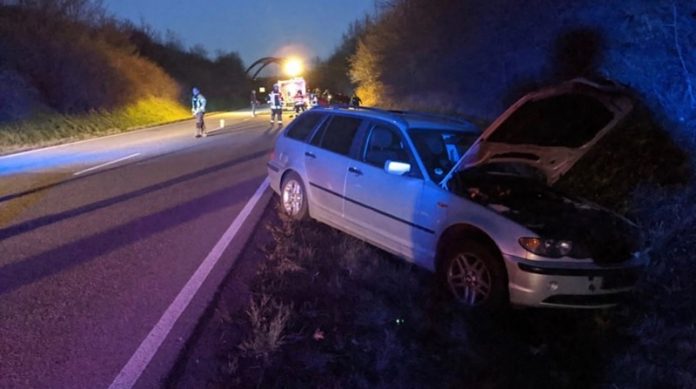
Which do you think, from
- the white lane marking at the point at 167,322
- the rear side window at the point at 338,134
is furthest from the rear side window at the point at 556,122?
the white lane marking at the point at 167,322

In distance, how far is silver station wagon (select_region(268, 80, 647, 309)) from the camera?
4359 mm

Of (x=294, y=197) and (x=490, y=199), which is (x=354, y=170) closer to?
(x=294, y=197)

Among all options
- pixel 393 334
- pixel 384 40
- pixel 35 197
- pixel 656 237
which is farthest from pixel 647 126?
pixel 384 40

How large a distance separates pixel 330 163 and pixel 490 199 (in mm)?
2240

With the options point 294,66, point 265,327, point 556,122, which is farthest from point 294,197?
point 294,66

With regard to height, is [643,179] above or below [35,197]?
above

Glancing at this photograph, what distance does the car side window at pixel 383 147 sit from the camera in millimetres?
5727

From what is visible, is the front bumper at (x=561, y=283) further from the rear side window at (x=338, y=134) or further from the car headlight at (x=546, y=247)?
the rear side window at (x=338, y=134)

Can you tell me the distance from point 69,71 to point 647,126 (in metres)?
30.9

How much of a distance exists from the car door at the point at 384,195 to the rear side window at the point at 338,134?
0.28m

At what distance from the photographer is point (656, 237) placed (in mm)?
5438

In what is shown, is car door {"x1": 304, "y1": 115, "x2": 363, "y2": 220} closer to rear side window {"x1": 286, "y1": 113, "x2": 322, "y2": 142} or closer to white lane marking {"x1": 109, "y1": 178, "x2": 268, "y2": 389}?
rear side window {"x1": 286, "y1": 113, "x2": 322, "y2": 142}

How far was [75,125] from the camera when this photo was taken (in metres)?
27.6

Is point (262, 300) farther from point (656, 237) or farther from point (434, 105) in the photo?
point (434, 105)
